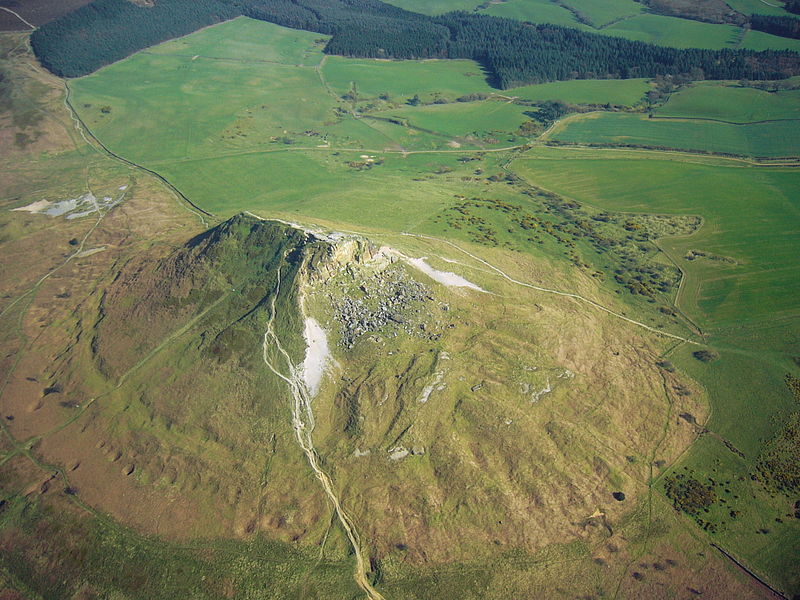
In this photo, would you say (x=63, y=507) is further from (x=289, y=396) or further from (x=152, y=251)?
(x=152, y=251)

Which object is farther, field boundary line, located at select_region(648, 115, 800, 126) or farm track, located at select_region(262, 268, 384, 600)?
field boundary line, located at select_region(648, 115, 800, 126)

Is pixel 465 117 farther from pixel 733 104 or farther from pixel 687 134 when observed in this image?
pixel 733 104

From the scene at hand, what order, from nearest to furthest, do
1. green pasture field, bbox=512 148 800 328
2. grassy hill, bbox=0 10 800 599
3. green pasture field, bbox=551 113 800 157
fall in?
grassy hill, bbox=0 10 800 599 → green pasture field, bbox=512 148 800 328 → green pasture field, bbox=551 113 800 157

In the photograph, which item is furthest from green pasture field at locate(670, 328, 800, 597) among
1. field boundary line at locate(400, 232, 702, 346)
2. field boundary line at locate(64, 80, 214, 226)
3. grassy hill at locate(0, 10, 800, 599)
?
field boundary line at locate(64, 80, 214, 226)

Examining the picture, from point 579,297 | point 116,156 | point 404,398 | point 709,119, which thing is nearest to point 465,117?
point 709,119

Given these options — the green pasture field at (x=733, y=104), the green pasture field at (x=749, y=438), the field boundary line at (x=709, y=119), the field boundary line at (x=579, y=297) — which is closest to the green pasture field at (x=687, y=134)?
the field boundary line at (x=709, y=119)

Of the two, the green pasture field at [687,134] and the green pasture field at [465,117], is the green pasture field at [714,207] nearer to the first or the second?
the green pasture field at [687,134]

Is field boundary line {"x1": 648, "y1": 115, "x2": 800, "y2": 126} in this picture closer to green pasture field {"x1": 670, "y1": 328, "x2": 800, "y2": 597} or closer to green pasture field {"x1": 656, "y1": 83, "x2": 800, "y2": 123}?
green pasture field {"x1": 656, "y1": 83, "x2": 800, "y2": 123}
